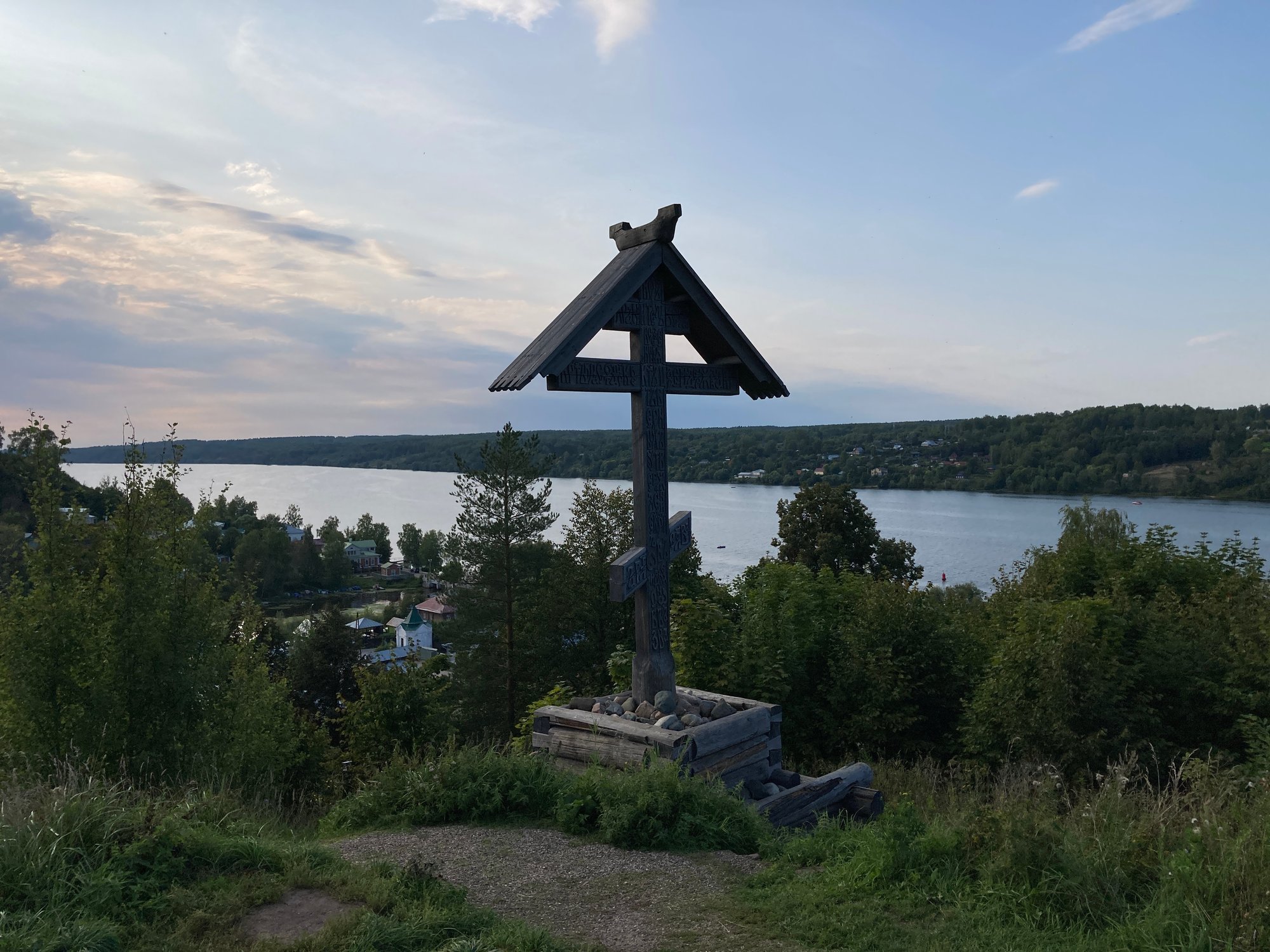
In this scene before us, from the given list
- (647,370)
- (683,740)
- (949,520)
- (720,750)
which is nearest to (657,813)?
(683,740)

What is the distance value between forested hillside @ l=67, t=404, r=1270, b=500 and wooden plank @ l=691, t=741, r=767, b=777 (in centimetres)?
2320

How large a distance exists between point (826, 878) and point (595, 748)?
98.3 inches

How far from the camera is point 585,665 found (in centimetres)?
2673

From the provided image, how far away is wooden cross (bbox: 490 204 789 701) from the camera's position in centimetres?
703

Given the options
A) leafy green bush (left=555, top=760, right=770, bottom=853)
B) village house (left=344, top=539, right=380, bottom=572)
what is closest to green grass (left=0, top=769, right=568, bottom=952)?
leafy green bush (left=555, top=760, right=770, bottom=853)

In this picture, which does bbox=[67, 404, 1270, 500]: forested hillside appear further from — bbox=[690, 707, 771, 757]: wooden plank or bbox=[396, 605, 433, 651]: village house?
bbox=[690, 707, 771, 757]: wooden plank

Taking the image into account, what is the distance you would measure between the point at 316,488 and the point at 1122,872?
149 metres

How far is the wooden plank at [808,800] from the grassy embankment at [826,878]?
1.46 metres

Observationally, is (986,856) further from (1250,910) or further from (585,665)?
(585,665)

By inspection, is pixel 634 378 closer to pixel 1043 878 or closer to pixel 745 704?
pixel 745 704

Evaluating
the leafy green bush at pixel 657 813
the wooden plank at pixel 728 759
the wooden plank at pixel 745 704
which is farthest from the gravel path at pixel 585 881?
the wooden plank at pixel 745 704

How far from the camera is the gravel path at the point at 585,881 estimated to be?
4.19 m

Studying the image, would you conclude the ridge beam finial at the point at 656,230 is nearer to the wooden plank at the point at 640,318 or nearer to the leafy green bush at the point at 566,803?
the wooden plank at the point at 640,318

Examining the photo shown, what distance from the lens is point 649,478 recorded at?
24.3ft
